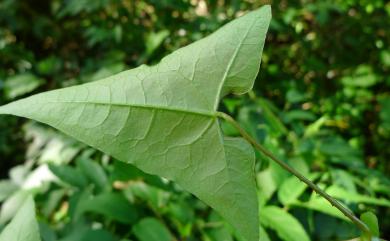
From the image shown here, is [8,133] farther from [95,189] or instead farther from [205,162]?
[205,162]

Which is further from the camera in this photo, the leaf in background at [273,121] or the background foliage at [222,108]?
the leaf in background at [273,121]

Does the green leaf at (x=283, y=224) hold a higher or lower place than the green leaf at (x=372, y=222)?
lower

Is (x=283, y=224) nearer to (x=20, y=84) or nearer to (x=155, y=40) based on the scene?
(x=155, y=40)

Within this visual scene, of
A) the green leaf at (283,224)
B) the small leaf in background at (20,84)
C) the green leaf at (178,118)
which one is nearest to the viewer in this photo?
the green leaf at (178,118)

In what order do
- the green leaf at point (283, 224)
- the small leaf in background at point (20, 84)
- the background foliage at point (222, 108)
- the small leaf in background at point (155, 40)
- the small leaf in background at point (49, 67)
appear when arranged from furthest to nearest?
the small leaf in background at point (49, 67)
the small leaf in background at point (20, 84)
the small leaf in background at point (155, 40)
the background foliage at point (222, 108)
the green leaf at point (283, 224)

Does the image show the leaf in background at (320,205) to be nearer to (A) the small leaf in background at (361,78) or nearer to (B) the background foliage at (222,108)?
(B) the background foliage at (222,108)

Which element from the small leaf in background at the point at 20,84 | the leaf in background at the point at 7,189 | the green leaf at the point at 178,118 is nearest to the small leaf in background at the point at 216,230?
the green leaf at the point at 178,118
